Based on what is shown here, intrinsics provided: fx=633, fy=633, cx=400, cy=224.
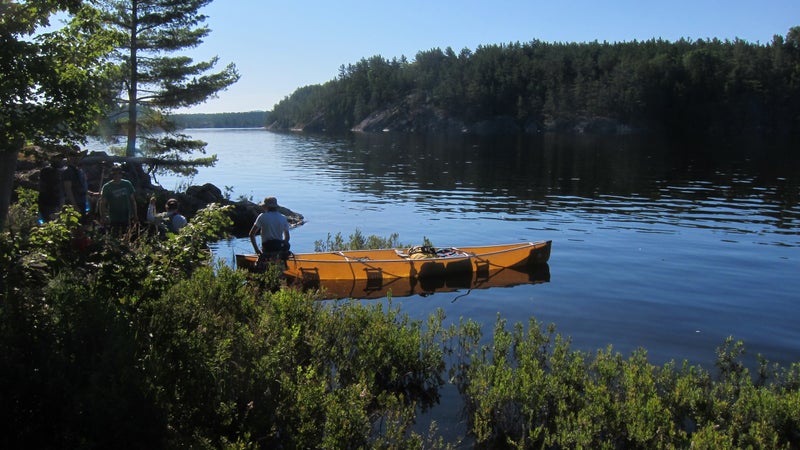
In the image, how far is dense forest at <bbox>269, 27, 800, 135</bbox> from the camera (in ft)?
346

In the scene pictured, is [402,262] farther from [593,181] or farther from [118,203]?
[593,181]

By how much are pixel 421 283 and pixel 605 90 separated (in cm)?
10560

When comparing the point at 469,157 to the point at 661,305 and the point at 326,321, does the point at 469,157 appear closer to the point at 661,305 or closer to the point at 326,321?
the point at 661,305

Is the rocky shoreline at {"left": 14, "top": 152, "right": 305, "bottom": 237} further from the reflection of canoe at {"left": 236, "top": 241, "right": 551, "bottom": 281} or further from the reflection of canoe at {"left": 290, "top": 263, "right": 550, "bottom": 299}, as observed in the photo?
the reflection of canoe at {"left": 290, "top": 263, "right": 550, "bottom": 299}

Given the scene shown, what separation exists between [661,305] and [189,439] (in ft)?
36.3

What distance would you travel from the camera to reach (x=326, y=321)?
8586 millimetres

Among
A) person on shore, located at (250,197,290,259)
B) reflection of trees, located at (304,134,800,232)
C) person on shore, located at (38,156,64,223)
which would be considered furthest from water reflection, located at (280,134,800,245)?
person on shore, located at (38,156,64,223)

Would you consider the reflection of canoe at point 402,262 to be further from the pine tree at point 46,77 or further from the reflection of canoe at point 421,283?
the pine tree at point 46,77

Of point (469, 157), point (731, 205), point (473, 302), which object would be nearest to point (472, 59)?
point (469, 157)

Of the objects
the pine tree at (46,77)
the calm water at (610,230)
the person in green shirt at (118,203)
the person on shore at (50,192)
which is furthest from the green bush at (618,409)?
the person on shore at (50,192)

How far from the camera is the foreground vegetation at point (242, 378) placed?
448cm

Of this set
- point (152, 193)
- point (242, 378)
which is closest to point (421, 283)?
point (242, 378)

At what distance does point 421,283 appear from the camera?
1480cm

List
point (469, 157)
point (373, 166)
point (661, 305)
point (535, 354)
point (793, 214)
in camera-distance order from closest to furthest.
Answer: point (535, 354)
point (661, 305)
point (793, 214)
point (373, 166)
point (469, 157)
